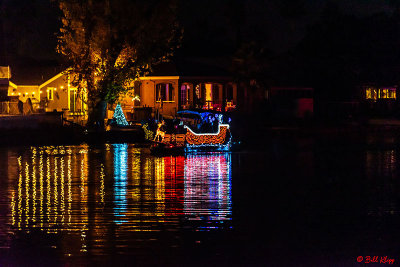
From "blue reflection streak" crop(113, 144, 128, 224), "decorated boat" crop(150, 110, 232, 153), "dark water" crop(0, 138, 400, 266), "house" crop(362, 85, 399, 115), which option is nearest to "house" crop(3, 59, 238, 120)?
"house" crop(362, 85, 399, 115)

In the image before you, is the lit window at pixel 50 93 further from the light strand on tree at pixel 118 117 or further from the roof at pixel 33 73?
the light strand on tree at pixel 118 117

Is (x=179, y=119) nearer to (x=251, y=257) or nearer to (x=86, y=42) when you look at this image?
(x=86, y=42)

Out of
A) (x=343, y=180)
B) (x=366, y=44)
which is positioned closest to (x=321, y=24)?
(x=366, y=44)

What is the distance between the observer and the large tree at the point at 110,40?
4112 cm

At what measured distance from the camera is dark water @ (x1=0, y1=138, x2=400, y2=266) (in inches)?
442

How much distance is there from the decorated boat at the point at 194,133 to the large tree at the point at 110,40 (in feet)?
38.1

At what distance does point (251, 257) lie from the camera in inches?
434

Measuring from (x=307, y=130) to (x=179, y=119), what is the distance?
58.3ft

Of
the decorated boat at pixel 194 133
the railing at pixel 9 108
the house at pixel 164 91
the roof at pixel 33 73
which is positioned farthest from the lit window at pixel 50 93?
the decorated boat at pixel 194 133

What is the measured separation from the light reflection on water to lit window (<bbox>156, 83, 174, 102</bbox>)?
26.3 meters

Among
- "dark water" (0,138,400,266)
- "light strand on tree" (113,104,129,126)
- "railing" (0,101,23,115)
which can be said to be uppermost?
"railing" (0,101,23,115)

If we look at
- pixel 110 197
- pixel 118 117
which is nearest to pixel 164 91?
pixel 118 117

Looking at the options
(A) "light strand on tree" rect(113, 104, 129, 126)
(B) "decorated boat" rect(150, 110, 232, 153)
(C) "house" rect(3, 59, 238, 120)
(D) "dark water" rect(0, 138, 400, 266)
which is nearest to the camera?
(D) "dark water" rect(0, 138, 400, 266)

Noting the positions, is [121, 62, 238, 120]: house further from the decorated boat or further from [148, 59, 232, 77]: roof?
the decorated boat
